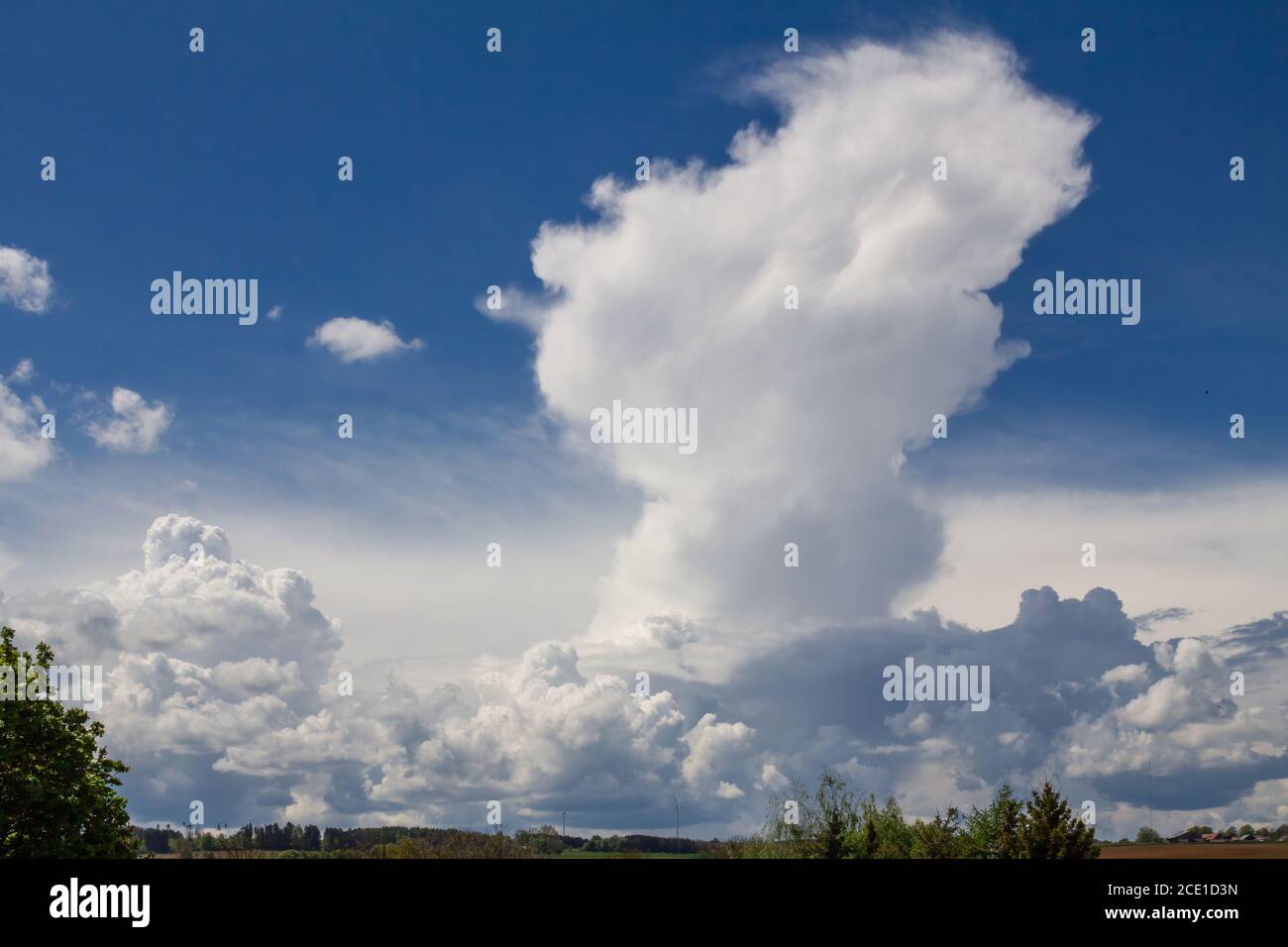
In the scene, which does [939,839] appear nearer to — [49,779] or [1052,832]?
[1052,832]

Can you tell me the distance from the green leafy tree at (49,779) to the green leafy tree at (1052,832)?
69.4m

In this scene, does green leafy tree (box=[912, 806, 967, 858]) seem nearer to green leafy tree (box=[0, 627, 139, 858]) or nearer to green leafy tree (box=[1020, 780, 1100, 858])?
green leafy tree (box=[1020, 780, 1100, 858])

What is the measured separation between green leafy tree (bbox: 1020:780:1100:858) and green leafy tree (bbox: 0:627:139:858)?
69364mm

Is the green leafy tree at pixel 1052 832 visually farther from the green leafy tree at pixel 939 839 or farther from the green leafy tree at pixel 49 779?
the green leafy tree at pixel 49 779

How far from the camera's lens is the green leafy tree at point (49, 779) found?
203 ft

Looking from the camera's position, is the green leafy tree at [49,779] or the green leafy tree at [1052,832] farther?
the green leafy tree at [1052,832]

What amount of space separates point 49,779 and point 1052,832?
75156 mm

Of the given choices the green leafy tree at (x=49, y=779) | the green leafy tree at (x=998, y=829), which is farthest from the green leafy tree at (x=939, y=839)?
the green leafy tree at (x=49, y=779)

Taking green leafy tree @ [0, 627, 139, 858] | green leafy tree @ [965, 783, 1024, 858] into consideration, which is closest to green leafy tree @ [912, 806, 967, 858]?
green leafy tree @ [965, 783, 1024, 858]

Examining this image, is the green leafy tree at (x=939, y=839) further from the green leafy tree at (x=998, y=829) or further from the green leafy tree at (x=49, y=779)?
the green leafy tree at (x=49, y=779)
